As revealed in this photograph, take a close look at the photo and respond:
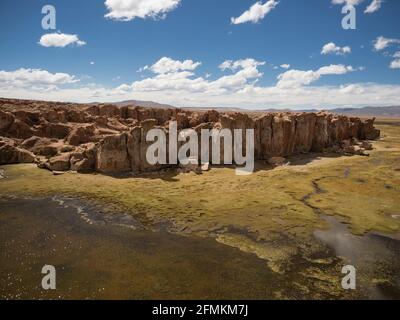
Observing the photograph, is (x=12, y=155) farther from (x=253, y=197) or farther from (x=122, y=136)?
(x=253, y=197)

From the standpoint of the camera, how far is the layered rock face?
42281 mm

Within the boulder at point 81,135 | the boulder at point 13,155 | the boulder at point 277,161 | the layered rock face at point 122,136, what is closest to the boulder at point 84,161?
A: the layered rock face at point 122,136

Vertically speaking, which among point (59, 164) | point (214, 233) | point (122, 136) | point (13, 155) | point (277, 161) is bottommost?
point (214, 233)

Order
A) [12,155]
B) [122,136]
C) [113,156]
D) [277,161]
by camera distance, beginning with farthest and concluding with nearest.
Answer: [277,161] → [12,155] → [122,136] → [113,156]

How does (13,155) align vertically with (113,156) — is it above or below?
below

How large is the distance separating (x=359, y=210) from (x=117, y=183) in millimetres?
27180

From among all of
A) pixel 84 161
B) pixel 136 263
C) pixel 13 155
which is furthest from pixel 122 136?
pixel 136 263

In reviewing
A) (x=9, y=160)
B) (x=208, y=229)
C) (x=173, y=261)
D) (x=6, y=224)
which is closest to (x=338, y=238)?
(x=208, y=229)

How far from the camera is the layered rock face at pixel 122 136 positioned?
42.3 metres

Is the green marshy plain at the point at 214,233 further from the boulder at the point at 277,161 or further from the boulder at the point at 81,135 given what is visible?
the boulder at the point at 81,135

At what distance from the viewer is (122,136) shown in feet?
140

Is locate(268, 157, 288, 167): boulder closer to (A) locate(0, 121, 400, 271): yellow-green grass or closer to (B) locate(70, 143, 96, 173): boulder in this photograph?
(A) locate(0, 121, 400, 271): yellow-green grass

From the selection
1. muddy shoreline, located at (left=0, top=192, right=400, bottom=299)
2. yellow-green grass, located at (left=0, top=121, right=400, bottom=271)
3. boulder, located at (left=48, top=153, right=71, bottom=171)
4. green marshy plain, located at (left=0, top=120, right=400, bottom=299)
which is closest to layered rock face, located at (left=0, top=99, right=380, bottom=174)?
boulder, located at (left=48, top=153, right=71, bottom=171)
